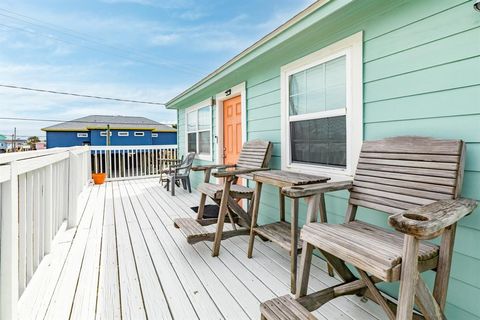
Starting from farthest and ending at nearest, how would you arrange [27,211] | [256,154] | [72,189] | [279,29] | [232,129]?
[232,129], [72,189], [256,154], [279,29], [27,211]

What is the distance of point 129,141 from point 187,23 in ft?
37.8

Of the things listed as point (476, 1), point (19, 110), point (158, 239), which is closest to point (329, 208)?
point (476, 1)

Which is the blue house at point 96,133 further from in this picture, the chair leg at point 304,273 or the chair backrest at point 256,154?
the chair leg at point 304,273

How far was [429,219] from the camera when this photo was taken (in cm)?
95

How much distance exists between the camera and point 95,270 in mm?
2221

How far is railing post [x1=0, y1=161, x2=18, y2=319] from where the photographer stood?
→ 4.25ft

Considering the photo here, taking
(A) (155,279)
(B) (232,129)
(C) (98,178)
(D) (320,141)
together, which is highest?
(B) (232,129)

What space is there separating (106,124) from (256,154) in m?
22.1

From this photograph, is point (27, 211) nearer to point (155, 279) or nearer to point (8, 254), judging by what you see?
point (8, 254)

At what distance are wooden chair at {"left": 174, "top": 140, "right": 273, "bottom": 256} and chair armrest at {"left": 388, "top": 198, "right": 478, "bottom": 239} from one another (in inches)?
65.6

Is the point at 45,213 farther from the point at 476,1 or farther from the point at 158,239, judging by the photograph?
the point at 476,1

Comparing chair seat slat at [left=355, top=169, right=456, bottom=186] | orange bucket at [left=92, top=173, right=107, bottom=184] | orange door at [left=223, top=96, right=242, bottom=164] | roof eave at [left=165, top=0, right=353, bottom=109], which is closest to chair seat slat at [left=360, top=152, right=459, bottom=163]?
chair seat slat at [left=355, top=169, right=456, bottom=186]

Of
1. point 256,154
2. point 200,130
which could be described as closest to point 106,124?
point 200,130

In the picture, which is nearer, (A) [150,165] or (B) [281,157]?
(B) [281,157]
